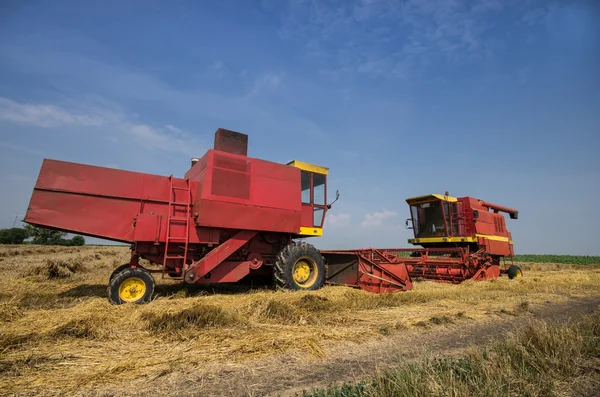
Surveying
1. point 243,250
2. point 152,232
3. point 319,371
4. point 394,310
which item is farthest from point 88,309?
point 394,310

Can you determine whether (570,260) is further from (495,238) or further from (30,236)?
(30,236)

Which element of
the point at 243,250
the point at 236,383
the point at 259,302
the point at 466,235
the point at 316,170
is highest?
the point at 316,170

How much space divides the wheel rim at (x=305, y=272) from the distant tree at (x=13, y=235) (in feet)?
154

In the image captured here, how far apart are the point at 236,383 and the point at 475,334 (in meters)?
3.60

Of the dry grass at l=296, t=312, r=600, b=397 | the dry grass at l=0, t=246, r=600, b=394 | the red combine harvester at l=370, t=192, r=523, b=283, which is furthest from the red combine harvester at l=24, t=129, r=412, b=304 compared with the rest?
the dry grass at l=296, t=312, r=600, b=397

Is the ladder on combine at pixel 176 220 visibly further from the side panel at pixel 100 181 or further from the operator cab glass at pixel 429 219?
the operator cab glass at pixel 429 219

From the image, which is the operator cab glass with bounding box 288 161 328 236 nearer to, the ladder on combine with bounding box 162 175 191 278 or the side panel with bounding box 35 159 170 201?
the ladder on combine with bounding box 162 175 191 278

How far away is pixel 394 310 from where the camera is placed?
606 centimetres

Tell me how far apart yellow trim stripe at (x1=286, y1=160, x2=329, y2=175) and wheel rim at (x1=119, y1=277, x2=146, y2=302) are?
15.7 feet

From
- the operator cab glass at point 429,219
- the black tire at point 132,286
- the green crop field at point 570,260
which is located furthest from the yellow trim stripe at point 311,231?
the green crop field at point 570,260

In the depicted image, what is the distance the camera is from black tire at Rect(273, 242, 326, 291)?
794cm

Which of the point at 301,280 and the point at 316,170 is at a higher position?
the point at 316,170

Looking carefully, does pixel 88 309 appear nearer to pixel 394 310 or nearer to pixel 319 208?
pixel 394 310

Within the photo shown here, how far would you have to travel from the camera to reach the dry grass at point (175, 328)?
312cm
